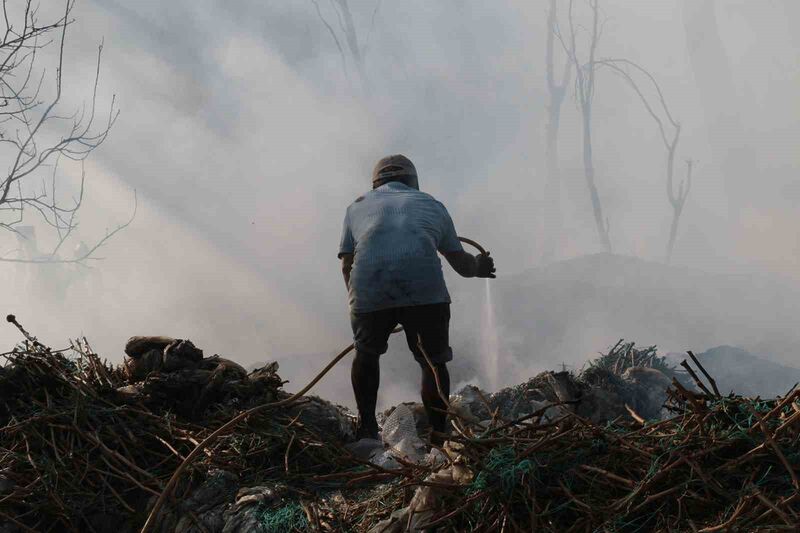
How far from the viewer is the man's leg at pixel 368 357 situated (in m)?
4.77

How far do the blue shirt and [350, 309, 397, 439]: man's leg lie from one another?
0.09m

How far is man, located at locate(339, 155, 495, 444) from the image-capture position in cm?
466

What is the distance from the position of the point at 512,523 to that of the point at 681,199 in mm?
40555

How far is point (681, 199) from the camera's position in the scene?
4003 centimetres

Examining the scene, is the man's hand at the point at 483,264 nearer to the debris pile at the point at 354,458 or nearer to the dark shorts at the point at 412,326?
the dark shorts at the point at 412,326

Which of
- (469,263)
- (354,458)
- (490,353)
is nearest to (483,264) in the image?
(469,263)

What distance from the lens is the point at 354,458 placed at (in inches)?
128

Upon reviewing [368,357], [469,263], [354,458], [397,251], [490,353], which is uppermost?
[490,353]

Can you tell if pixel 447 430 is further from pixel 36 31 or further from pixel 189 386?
pixel 36 31

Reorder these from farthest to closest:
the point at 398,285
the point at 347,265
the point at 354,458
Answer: the point at 347,265 < the point at 398,285 < the point at 354,458

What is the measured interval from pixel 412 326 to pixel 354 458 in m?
1.59

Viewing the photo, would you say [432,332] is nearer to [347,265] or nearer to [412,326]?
[412,326]

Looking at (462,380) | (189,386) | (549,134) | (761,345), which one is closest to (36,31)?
(189,386)

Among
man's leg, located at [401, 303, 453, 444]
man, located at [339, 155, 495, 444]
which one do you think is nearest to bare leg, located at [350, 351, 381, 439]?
man, located at [339, 155, 495, 444]
